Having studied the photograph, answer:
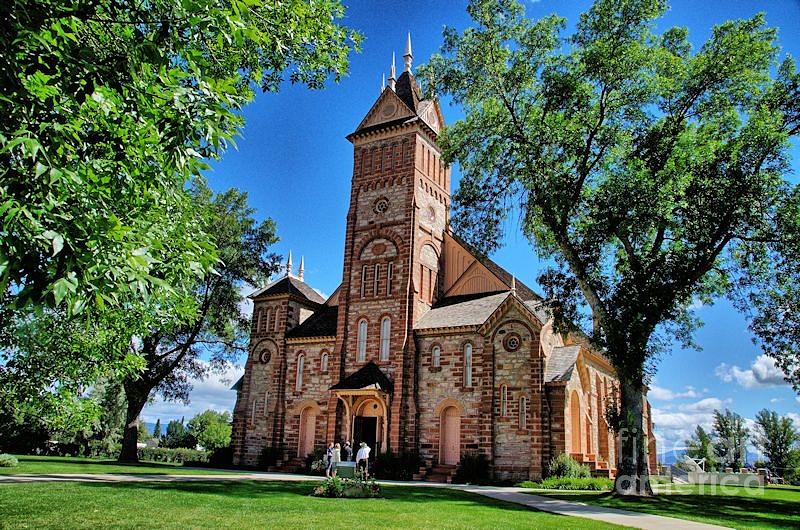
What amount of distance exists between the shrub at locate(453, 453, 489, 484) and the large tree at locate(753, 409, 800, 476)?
127 feet

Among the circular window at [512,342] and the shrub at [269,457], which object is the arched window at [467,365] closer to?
the circular window at [512,342]

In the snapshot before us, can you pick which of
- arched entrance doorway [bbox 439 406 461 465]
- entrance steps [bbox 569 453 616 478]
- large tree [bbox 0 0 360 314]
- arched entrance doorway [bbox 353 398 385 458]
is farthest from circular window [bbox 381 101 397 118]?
large tree [bbox 0 0 360 314]

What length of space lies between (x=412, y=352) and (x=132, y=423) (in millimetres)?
18800

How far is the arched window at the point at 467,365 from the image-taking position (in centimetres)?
3086

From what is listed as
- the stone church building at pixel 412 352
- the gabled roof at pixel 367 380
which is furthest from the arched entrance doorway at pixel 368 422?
the gabled roof at pixel 367 380

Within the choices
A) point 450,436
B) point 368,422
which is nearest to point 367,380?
point 368,422

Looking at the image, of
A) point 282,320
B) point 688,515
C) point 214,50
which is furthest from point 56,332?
point 282,320

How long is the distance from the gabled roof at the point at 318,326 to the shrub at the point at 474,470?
11.6 meters

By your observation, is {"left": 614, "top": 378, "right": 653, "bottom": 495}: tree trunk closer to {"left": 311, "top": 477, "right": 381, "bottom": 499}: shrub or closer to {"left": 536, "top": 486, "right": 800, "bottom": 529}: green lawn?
{"left": 536, "top": 486, "right": 800, "bottom": 529}: green lawn

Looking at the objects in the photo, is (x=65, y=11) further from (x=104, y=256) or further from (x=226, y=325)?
(x=226, y=325)

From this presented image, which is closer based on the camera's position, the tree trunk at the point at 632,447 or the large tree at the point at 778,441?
the tree trunk at the point at 632,447

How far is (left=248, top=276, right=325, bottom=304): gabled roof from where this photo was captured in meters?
38.6

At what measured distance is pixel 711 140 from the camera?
2156cm

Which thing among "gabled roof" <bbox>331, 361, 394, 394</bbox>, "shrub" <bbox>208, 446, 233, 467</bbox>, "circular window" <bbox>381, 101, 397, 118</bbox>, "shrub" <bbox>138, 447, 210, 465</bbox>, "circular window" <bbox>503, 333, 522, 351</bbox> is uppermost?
"circular window" <bbox>381, 101, 397, 118</bbox>
